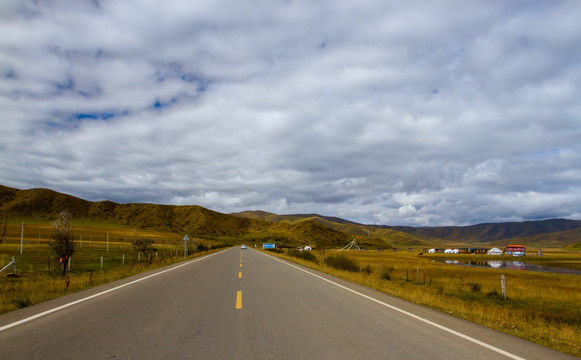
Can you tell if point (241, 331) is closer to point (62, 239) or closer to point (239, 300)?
point (239, 300)

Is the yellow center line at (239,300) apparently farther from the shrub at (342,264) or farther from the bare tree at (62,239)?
the shrub at (342,264)

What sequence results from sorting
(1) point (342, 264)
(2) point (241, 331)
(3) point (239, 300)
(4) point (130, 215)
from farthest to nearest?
1. (4) point (130, 215)
2. (1) point (342, 264)
3. (3) point (239, 300)
4. (2) point (241, 331)

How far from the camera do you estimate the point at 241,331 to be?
265 inches

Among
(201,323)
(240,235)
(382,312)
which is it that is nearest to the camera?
(201,323)

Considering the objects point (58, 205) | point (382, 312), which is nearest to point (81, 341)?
point (382, 312)

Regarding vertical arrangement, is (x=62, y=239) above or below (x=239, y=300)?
above

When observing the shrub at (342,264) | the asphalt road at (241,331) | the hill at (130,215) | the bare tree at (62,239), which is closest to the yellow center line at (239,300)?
the asphalt road at (241,331)

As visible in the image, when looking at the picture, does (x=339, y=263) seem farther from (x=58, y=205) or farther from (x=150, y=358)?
(x=58, y=205)

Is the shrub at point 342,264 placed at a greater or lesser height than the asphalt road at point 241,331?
lesser

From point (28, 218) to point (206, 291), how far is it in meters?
162

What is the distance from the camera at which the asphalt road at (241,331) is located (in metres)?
5.47

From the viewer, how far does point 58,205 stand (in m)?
167

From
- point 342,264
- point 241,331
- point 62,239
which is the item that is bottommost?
point 342,264

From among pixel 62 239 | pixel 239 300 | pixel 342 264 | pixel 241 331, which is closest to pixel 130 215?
pixel 342 264
